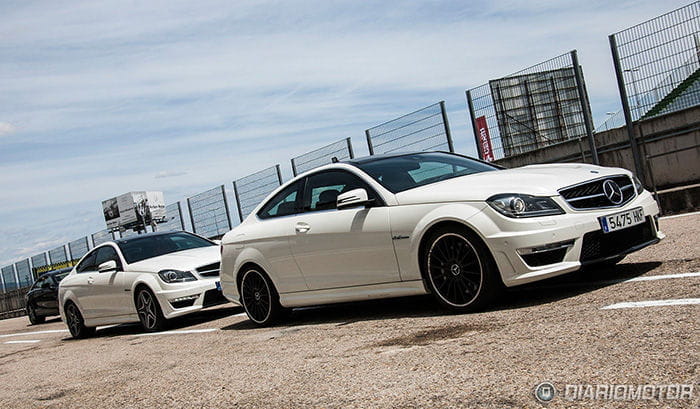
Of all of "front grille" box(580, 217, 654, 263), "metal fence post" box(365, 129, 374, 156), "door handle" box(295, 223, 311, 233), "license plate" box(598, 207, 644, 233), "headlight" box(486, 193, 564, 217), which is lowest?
"front grille" box(580, 217, 654, 263)

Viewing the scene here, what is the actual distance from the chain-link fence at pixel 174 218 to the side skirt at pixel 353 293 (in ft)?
56.1

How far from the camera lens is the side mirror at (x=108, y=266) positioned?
11500 millimetres

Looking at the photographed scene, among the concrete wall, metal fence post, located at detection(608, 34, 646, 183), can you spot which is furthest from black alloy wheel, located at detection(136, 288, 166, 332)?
metal fence post, located at detection(608, 34, 646, 183)

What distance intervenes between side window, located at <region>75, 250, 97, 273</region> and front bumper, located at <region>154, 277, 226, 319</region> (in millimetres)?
2446

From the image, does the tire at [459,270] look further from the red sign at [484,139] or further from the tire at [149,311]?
the red sign at [484,139]

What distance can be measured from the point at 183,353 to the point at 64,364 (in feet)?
6.39

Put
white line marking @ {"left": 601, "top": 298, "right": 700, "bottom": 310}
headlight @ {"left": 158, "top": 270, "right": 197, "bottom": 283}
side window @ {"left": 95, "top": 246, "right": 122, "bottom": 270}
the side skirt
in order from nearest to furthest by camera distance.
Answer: white line marking @ {"left": 601, "top": 298, "right": 700, "bottom": 310} < the side skirt < headlight @ {"left": 158, "top": 270, "right": 197, "bottom": 283} < side window @ {"left": 95, "top": 246, "right": 122, "bottom": 270}

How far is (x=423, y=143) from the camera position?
14859 millimetres

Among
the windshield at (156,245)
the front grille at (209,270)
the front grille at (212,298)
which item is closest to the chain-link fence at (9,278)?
the windshield at (156,245)

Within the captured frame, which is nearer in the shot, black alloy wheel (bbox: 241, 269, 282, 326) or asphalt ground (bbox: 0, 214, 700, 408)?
asphalt ground (bbox: 0, 214, 700, 408)

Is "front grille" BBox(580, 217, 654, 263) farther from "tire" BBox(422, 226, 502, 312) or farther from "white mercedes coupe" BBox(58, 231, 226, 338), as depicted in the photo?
"white mercedes coupe" BBox(58, 231, 226, 338)

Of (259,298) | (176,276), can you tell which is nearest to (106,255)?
(176,276)

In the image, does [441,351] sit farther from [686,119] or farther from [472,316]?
[686,119]

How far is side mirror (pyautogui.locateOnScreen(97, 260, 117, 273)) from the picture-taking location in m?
11.5
